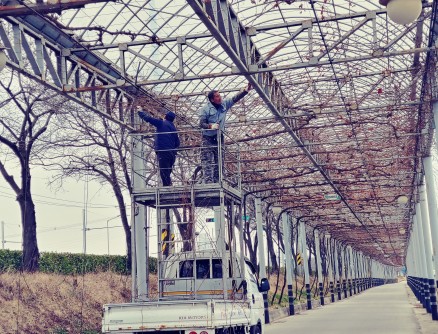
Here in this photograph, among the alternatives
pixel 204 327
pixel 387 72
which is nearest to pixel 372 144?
pixel 387 72

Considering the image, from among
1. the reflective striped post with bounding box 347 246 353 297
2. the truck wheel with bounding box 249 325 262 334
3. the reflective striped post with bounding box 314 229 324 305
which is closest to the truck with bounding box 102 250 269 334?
the truck wheel with bounding box 249 325 262 334

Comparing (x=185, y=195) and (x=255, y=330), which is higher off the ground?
(x=185, y=195)

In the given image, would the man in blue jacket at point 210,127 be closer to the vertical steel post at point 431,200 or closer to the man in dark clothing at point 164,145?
the man in dark clothing at point 164,145

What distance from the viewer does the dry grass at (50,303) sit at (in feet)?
57.5

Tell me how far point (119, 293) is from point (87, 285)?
4.05ft

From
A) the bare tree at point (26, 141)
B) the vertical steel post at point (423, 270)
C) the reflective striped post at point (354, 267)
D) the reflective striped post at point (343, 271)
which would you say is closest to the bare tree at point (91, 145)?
the bare tree at point (26, 141)

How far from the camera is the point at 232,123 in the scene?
20469 millimetres

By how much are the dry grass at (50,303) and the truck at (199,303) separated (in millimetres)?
3564

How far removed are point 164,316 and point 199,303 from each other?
70 centimetres

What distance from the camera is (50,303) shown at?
1948 centimetres

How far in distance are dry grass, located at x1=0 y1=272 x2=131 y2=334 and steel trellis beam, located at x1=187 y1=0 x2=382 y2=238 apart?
24.3ft

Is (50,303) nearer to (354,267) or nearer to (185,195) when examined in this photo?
(185,195)

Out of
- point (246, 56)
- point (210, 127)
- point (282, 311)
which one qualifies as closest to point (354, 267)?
point (282, 311)

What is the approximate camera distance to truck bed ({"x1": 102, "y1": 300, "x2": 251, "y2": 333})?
41.4ft
